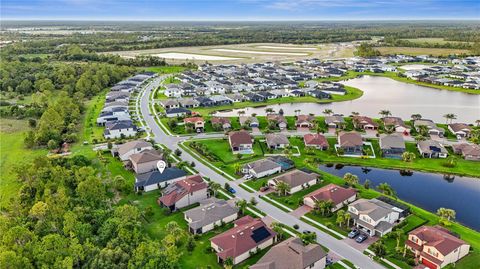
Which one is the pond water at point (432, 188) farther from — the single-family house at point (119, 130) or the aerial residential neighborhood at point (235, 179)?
the single-family house at point (119, 130)

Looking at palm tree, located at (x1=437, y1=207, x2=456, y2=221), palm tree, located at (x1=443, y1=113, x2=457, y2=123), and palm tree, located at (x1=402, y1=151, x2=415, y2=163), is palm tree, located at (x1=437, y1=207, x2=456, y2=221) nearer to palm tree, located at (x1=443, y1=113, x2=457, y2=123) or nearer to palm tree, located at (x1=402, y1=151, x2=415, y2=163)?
palm tree, located at (x1=402, y1=151, x2=415, y2=163)

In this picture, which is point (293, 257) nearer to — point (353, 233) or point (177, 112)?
point (353, 233)

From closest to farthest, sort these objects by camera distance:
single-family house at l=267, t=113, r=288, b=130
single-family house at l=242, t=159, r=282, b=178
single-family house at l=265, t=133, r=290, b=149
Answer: single-family house at l=242, t=159, r=282, b=178, single-family house at l=265, t=133, r=290, b=149, single-family house at l=267, t=113, r=288, b=130

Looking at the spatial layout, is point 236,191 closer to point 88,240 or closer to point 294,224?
point 294,224

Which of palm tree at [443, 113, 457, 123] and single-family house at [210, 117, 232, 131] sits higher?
palm tree at [443, 113, 457, 123]

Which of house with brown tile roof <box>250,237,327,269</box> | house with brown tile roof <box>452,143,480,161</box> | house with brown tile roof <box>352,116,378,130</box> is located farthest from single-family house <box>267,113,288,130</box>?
house with brown tile roof <box>250,237,327,269</box>

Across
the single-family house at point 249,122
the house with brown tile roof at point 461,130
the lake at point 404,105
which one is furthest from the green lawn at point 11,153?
the house with brown tile roof at point 461,130

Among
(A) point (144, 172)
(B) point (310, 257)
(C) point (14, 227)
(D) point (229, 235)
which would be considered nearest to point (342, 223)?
(B) point (310, 257)
